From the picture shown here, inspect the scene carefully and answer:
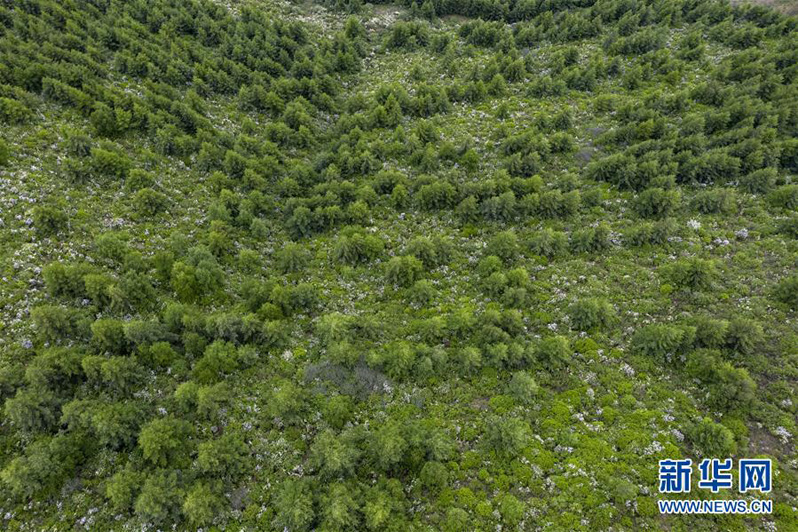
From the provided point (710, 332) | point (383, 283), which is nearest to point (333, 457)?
point (383, 283)

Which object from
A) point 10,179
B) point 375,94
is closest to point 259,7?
point 375,94

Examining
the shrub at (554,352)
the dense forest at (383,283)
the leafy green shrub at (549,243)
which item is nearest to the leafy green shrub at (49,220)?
the dense forest at (383,283)

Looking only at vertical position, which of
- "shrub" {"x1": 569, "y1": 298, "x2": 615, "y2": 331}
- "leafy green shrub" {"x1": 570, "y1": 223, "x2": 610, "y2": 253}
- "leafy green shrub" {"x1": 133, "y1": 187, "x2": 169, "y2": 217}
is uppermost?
"leafy green shrub" {"x1": 133, "y1": 187, "x2": 169, "y2": 217}

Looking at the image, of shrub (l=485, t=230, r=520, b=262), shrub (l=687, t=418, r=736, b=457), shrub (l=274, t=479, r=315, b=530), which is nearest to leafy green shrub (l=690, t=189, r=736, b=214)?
shrub (l=485, t=230, r=520, b=262)

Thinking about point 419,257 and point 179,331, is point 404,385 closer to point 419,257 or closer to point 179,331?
point 419,257

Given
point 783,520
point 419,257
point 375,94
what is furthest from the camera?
point 375,94

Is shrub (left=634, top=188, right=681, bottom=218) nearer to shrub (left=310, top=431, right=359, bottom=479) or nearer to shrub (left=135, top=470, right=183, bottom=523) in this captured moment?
shrub (left=310, top=431, right=359, bottom=479)

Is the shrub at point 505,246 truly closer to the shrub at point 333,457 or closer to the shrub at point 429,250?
the shrub at point 429,250

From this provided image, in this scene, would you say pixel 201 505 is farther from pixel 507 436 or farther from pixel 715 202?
pixel 715 202
